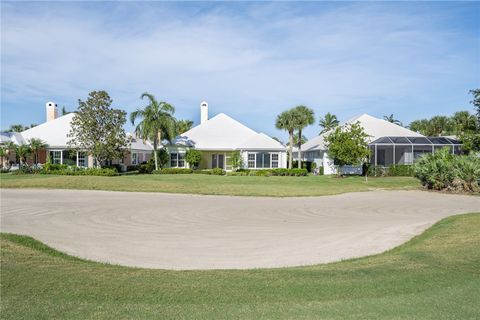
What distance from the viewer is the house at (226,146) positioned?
46500mm

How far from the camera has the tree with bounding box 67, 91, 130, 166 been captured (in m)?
40.0

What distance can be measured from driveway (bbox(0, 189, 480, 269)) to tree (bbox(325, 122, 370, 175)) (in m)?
15.3

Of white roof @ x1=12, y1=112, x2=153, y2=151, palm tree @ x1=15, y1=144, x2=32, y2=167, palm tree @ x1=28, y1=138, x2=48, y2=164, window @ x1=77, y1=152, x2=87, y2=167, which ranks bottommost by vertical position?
window @ x1=77, y1=152, x2=87, y2=167

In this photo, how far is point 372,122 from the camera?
156 feet

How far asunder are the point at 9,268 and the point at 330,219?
1002 centimetres

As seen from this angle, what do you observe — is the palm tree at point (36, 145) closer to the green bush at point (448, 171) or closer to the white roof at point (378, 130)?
the white roof at point (378, 130)

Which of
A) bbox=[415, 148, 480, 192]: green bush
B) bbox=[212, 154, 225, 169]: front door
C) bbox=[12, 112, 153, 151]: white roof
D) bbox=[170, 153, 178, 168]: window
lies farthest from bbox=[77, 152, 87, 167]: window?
bbox=[415, 148, 480, 192]: green bush

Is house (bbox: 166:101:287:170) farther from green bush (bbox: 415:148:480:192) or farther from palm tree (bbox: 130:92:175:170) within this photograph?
green bush (bbox: 415:148:480:192)

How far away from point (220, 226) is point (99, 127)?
30.6 metres

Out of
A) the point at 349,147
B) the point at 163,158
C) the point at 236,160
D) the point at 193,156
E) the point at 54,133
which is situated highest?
the point at 54,133

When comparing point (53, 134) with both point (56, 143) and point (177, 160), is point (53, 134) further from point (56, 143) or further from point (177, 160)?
point (177, 160)

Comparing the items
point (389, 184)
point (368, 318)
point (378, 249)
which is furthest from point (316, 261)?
point (389, 184)

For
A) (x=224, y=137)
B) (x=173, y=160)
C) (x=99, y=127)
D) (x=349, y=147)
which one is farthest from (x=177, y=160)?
(x=349, y=147)

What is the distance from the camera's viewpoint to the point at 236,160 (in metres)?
44.7
